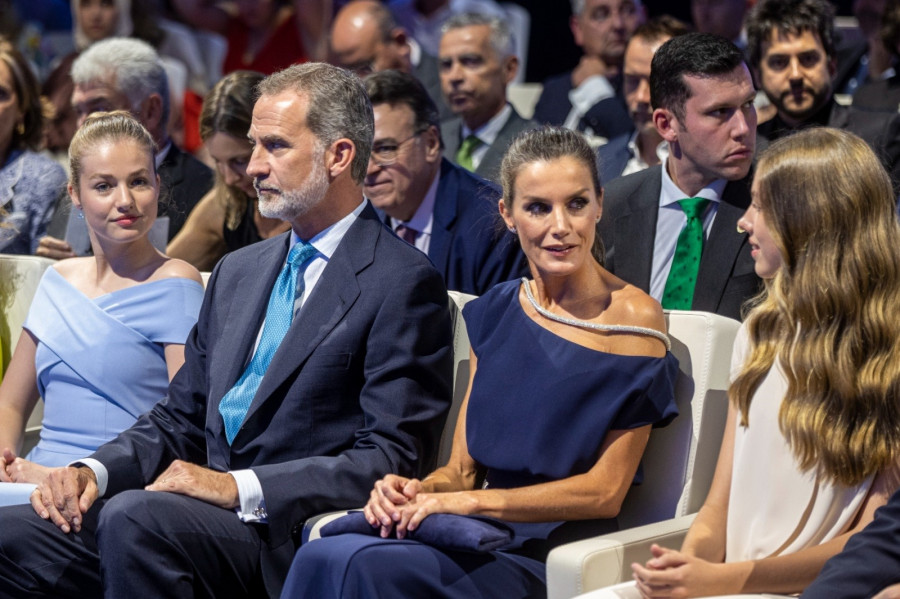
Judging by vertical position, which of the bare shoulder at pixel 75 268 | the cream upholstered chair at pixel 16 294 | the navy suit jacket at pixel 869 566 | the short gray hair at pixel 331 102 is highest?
the short gray hair at pixel 331 102

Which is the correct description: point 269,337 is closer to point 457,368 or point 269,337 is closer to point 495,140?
point 457,368

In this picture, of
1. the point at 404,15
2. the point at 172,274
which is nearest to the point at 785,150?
the point at 172,274

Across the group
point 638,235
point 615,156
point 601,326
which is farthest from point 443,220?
point 601,326

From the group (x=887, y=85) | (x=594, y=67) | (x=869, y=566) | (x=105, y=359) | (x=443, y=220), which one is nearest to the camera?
(x=869, y=566)

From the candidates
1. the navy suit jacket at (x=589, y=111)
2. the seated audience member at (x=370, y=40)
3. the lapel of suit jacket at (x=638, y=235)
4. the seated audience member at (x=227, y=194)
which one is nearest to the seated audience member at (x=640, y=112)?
the navy suit jacket at (x=589, y=111)

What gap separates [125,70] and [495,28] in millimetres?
1727

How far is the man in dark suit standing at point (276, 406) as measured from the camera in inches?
112

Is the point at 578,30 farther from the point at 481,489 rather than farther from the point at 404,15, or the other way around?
the point at 481,489

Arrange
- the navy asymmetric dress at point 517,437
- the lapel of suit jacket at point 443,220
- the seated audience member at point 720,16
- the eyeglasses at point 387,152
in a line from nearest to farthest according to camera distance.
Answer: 1. the navy asymmetric dress at point 517,437
2. the lapel of suit jacket at point 443,220
3. the eyeglasses at point 387,152
4. the seated audience member at point 720,16

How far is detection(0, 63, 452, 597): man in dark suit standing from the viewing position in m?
2.85

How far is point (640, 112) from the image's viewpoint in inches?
182

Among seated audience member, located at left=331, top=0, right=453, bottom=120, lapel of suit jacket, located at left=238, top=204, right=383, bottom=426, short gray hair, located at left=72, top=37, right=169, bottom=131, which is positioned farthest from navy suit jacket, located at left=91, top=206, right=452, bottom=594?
seated audience member, located at left=331, top=0, right=453, bottom=120

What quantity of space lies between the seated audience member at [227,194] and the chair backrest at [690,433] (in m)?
1.76

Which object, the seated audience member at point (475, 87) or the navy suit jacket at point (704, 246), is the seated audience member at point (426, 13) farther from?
the navy suit jacket at point (704, 246)
